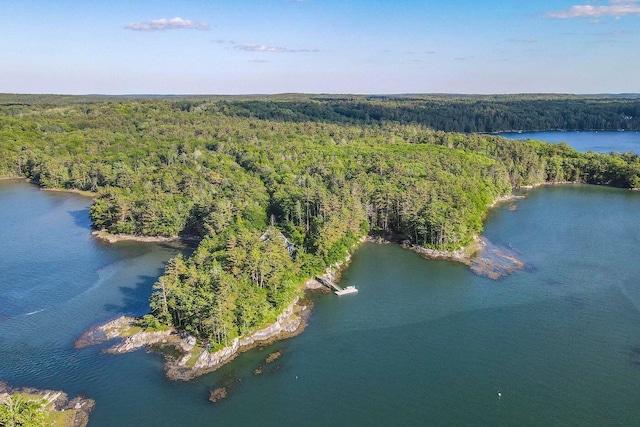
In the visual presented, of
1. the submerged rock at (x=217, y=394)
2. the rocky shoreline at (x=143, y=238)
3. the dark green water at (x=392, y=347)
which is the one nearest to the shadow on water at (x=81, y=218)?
the rocky shoreline at (x=143, y=238)

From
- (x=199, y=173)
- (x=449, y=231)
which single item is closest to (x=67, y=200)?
(x=199, y=173)

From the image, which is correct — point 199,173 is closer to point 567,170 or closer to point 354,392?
point 354,392

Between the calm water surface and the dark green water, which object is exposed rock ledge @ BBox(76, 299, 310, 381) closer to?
the dark green water

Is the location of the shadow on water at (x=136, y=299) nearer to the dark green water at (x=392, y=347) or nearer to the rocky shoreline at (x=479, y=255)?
the dark green water at (x=392, y=347)

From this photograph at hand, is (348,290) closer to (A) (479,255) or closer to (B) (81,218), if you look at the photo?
(A) (479,255)

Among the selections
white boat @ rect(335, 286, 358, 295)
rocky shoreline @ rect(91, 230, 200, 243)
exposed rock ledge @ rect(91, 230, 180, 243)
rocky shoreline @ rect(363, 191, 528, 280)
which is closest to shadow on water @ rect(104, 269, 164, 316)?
rocky shoreline @ rect(91, 230, 200, 243)

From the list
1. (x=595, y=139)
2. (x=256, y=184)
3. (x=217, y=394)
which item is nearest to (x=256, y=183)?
(x=256, y=184)

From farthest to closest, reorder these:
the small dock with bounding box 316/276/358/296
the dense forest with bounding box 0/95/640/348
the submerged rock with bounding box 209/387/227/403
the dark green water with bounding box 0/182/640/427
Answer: the small dock with bounding box 316/276/358/296 → the dense forest with bounding box 0/95/640/348 → the submerged rock with bounding box 209/387/227/403 → the dark green water with bounding box 0/182/640/427
